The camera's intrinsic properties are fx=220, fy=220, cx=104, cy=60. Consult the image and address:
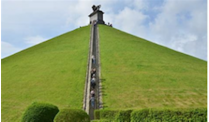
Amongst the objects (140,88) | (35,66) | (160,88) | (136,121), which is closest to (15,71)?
(35,66)

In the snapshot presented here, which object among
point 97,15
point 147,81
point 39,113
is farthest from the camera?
point 97,15

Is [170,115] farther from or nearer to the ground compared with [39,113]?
farther from the ground

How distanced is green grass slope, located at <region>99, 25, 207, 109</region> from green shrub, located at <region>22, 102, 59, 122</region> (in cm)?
600

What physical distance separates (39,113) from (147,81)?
45.8 feet

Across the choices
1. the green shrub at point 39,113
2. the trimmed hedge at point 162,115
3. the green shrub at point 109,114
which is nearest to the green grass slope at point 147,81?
the green shrub at point 109,114

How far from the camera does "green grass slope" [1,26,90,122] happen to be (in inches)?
770

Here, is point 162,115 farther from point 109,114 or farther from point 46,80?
point 46,80

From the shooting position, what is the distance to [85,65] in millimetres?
28812

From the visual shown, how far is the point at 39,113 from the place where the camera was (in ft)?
42.4

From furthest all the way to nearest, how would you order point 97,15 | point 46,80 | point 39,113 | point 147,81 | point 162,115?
1. point 97,15
2. point 46,80
3. point 147,81
4. point 39,113
5. point 162,115

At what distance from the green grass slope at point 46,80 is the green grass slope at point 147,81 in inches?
118

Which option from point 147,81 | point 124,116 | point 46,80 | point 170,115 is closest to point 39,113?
point 124,116

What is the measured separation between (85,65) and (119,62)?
4702 millimetres

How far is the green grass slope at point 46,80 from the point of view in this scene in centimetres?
1955
